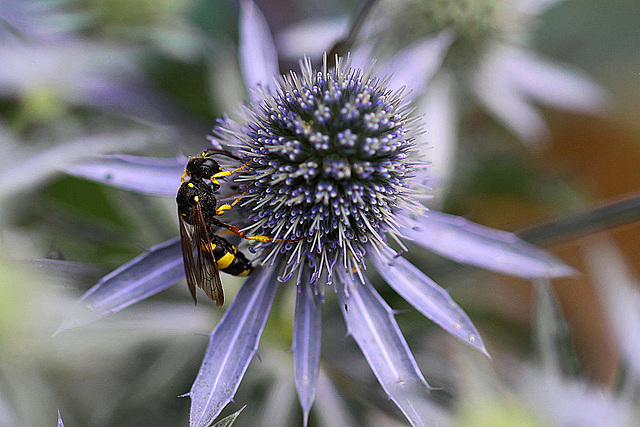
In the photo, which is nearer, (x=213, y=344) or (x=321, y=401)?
(x=213, y=344)

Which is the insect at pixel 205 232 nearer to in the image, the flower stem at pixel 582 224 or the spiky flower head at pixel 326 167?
the spiky flower head at pixel 326 167

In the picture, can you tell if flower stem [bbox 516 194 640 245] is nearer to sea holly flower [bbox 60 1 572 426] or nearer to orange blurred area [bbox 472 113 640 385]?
sea holly flower [bbox 60 1 572 426]

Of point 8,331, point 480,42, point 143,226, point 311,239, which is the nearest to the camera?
point 311,239

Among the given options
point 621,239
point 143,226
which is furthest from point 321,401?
point 621,239

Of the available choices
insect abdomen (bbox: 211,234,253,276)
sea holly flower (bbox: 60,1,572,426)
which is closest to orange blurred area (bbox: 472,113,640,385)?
sea holly flower (bbox: 60,1,572,426)

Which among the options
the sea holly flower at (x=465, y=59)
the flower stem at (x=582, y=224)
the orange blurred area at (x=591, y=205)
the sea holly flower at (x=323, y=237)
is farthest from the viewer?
the orange blurred area at (x=591, y=205)

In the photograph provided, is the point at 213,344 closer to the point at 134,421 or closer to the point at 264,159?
the point at 264,159

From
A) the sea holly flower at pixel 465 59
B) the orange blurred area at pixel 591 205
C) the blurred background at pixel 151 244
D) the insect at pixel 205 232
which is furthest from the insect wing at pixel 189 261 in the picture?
the orange blurred area at pixel 591 205
